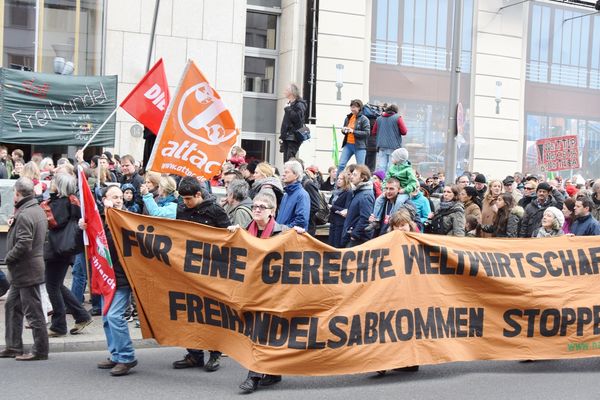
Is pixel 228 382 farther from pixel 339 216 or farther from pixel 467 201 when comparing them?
pixel 467 201

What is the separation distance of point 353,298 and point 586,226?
12.3ft

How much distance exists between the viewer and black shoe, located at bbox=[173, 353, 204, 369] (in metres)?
8.35

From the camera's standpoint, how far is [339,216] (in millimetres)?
11344

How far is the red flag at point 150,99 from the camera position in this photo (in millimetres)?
11062

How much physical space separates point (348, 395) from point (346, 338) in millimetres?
513

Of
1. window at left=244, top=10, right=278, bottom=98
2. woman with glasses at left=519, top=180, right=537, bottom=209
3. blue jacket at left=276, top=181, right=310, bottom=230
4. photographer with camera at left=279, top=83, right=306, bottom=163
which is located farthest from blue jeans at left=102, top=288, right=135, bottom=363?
window at left=244, top=10, right=278, bottom=98

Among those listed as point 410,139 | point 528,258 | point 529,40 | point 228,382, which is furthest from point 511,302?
point 529,40

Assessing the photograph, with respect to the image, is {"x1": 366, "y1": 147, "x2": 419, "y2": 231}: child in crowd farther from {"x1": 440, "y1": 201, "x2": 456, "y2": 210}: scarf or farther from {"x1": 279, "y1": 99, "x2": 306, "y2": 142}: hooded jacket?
{"x1": 279, "y1": 99, "x2": 306, "y2": 142}: hooded jacket

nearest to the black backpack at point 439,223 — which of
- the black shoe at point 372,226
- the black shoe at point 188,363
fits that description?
the black shoe at point 372,226

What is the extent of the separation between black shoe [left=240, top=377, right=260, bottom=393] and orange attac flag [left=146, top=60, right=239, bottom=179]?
3.17 meters

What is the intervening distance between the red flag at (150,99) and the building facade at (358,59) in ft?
23.2

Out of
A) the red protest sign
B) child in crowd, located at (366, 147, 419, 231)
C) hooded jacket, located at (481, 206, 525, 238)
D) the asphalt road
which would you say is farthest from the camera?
the red protest sign

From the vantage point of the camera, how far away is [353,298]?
7.69m

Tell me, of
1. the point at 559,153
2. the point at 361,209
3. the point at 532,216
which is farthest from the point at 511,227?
the point at 559,153
